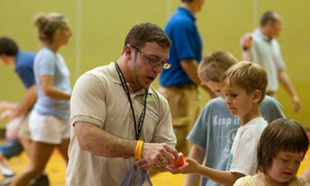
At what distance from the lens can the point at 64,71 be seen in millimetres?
6785

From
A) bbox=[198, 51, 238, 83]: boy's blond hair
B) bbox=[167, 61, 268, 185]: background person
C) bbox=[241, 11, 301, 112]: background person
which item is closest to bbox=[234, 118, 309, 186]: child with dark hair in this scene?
bbox=[167, 61, 268, 185]: background person

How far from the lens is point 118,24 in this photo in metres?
11.7

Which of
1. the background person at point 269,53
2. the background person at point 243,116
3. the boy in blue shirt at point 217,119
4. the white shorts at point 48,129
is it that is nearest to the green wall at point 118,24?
the background person at point 269,53

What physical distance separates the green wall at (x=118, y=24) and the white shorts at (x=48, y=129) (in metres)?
5.03

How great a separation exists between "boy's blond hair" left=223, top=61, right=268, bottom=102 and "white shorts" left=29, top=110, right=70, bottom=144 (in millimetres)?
3239

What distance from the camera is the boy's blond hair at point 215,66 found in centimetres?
403

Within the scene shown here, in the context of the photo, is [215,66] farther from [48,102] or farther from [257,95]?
[48,102]

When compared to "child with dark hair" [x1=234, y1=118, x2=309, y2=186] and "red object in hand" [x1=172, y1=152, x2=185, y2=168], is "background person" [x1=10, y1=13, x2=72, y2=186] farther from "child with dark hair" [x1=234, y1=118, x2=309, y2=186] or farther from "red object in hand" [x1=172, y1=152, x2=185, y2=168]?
"child with dark hair" [x1=234, y1=118, x2=309, y2=186]

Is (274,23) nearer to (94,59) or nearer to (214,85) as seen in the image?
(94,59)

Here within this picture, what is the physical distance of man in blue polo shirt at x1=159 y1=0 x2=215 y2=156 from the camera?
661 centimetres

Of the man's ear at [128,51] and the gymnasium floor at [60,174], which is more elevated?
the man's ear at [128,51]

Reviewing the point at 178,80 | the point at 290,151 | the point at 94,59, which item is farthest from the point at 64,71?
the point at 94,59

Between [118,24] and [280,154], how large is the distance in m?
8.81

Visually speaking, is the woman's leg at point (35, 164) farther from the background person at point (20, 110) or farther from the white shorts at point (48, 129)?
the background person at point (20, 110)
